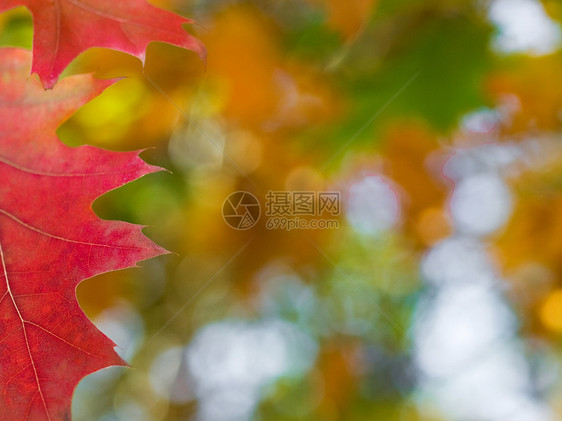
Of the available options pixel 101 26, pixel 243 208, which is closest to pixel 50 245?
pixel 101 26

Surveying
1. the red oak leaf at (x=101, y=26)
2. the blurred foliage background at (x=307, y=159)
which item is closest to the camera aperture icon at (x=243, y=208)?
the blurred foliage background at (x=307, y=159)

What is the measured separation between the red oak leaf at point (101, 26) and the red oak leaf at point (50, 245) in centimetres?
4

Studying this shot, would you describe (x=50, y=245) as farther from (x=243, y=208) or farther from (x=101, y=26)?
(x=243, y=208)

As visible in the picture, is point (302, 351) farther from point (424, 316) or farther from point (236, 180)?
point (236, 180)

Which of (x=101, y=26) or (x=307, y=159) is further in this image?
(x=307, y=159)

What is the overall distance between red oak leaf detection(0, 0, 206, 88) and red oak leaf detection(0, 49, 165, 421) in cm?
4

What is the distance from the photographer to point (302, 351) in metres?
2.81

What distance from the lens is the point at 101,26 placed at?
26.7 inches

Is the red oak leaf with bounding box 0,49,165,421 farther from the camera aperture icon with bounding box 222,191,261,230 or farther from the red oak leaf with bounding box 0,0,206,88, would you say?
the camera aperture icon with bounding box 222,191,261,230

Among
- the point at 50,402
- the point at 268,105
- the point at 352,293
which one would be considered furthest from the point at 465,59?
the point at 352,293

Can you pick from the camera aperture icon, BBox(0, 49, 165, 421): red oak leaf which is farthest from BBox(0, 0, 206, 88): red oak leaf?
the camera aperture icon

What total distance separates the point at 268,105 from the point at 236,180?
0.87ft

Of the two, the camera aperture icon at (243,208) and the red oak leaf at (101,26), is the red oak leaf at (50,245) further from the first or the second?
the camera aperture icon at (243,208)

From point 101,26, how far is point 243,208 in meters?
1.02
